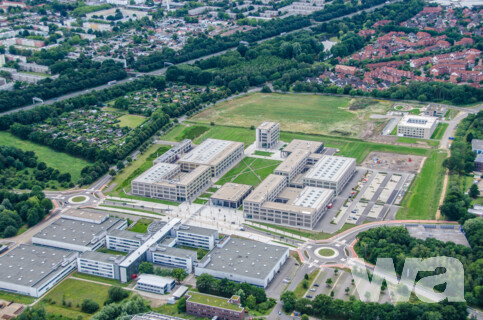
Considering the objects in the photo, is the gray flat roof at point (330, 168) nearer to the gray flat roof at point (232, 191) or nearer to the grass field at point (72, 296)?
the gray flat roof at point (232, 191)

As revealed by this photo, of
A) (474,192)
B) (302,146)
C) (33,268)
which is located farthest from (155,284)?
(474,192)

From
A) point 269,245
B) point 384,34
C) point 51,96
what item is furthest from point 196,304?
point 384,34

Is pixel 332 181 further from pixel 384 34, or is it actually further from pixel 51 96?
pixel 384 34

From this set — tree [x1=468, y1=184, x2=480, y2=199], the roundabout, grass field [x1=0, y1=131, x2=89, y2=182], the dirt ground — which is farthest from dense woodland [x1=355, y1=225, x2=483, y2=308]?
grass field [x1=0, y1=131, x2=89, y2=182]

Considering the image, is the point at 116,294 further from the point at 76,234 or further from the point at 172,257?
the point at 76,234

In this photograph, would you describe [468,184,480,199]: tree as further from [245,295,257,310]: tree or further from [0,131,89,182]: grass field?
[0,131,89,182]: grass field

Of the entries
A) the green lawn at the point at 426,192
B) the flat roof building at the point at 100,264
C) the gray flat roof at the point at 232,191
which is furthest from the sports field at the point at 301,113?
the flat roof building at the point at 100,264

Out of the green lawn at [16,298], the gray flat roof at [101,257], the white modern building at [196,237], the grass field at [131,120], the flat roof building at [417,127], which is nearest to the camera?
the green lawn at [16,298]
